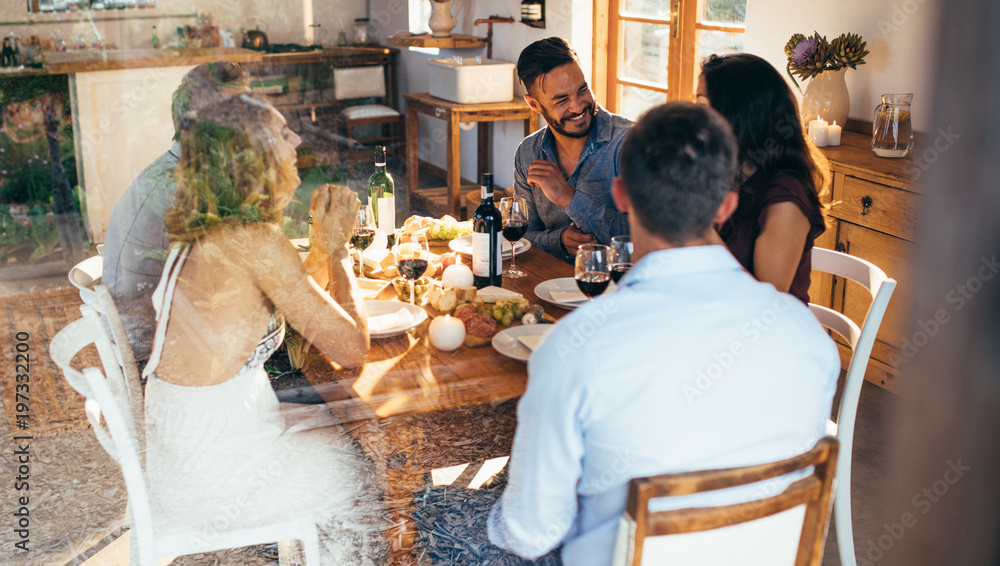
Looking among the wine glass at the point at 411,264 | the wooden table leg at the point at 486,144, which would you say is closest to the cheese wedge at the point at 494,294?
the wine glass at the point at 411,264

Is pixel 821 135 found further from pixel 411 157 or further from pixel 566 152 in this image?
pixel 411 157

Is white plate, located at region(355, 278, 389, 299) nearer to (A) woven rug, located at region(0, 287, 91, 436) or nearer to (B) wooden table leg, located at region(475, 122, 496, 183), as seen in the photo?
(A) woven rug, located at region(0, 287, 91, 436)

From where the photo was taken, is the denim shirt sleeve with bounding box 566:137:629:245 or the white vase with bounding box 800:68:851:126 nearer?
the denim shirt sleeve with bounding box 566:137:629:245

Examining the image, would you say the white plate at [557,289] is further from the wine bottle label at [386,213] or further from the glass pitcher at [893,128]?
the glass pitcher at [893,128]

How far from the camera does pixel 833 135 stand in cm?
268

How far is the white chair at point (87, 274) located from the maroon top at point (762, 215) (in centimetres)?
113

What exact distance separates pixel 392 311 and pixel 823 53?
1.95 metres

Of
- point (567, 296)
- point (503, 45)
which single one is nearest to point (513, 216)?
point (567, 296)

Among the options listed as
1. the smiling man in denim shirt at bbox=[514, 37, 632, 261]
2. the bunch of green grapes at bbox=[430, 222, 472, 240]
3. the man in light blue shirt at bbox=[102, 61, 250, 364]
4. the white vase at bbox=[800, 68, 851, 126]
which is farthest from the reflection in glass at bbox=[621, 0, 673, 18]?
the man in light blue shirt at bbox=[102, 61, 250, 364]

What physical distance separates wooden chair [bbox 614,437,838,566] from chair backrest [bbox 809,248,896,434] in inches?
22.1

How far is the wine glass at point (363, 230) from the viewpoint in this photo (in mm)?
1530

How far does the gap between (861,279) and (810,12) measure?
1.69 meters

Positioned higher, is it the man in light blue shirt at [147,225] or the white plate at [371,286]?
the man in light blue shirt at [147,225]

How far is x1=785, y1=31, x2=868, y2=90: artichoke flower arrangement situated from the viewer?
2717mm
